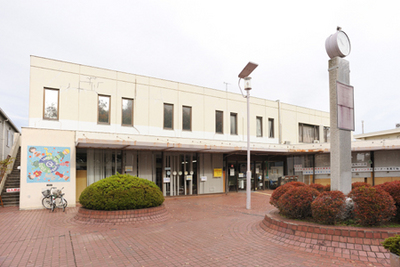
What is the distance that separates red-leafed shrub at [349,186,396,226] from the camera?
6.44m

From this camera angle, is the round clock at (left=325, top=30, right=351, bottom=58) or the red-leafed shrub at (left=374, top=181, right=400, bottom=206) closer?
the red-leafed shrub at (left=374, top=181, right=400, bottom=206)

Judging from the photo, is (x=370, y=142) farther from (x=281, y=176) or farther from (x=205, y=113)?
(x=205, y=113)

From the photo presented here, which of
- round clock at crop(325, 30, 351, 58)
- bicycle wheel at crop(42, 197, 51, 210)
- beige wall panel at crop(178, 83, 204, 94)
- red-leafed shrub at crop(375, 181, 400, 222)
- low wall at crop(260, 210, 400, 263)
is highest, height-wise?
beige wall panel at crop(178, 83, 204, 94)

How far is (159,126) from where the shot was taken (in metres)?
16.9

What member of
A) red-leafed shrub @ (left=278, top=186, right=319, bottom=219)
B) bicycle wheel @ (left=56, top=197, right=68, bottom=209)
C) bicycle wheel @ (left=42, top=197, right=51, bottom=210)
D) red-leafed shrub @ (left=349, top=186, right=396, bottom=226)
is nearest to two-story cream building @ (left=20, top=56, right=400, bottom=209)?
bicycle wheel @ (left=42, top=197, right=51, bottom=210)

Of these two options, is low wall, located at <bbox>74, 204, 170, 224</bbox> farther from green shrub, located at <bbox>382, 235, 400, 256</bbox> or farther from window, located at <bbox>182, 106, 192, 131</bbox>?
window, located at <bbox>182, 106, 192, 131</bbox>

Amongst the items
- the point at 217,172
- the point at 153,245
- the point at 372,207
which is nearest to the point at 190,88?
the point at 217,172

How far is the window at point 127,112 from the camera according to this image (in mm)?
15922

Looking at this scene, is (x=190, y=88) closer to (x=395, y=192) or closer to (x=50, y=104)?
(x=50, y=104)

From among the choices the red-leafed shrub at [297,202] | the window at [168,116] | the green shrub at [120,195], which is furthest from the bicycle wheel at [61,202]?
the red-leafed shrub at [297,202]

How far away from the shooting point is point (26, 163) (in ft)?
42.1

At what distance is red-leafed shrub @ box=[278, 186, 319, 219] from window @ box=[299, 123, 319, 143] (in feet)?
55.6

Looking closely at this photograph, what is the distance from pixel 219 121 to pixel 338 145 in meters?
11.8

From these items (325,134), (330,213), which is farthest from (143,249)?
(325,134)
